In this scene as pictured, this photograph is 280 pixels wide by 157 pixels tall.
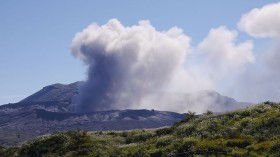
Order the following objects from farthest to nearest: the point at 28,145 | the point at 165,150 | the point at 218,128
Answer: the point at 28,145 < the point at 218,128 < the point at 165,150

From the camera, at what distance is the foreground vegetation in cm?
3102

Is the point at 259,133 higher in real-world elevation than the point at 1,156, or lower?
higher

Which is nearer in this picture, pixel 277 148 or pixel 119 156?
pixel 277 148

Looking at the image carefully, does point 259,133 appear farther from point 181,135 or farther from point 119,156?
point 119,156

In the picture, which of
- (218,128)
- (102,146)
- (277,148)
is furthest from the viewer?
(102,146)

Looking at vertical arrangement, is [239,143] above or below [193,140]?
below

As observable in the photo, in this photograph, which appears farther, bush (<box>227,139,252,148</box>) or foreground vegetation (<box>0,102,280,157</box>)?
bush (<box>227,139,252,148</box>)

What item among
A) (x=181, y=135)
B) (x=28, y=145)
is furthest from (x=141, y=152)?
(x=28, y=145)

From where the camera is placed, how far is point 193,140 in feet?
111

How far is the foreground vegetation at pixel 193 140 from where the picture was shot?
31.0 meters

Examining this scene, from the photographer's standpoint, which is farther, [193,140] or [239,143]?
[193,140]

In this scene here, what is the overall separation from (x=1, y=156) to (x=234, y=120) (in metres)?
26.5

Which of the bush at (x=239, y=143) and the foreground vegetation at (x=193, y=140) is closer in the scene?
the foreground vegetation at (x=193, y=140)

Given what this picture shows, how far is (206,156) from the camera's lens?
1127 inches
